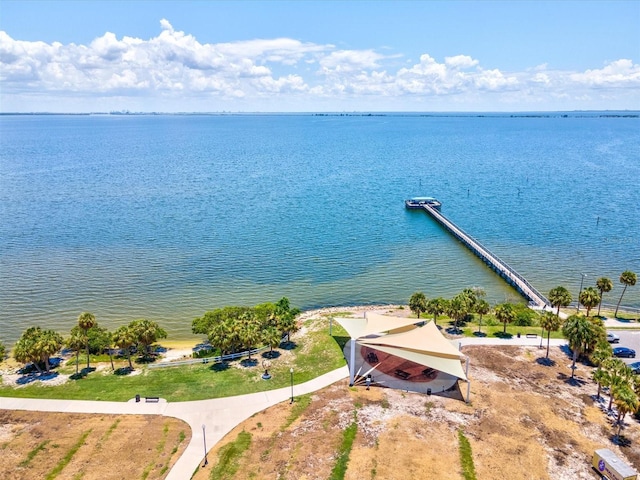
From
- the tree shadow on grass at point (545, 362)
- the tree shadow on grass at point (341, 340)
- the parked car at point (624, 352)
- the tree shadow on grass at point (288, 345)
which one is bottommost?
the tree shadow on grass at point (288, 345)

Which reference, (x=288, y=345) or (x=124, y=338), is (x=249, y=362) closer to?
(x=288, y=345)

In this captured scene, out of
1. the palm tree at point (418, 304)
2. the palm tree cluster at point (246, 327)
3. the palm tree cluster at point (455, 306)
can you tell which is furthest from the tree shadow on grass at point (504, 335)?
the palm tree cluster at point (246, 327)

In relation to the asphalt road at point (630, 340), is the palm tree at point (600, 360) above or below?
above

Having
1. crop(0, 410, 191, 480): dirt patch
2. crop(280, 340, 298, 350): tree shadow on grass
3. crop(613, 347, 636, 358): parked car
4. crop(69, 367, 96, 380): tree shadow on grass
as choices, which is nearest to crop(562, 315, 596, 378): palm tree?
crop(613, 347, 636, 358): parked car

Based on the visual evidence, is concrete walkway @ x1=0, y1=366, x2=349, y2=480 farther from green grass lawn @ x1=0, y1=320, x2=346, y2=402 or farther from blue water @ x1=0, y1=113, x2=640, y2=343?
blue water @ x1=0, y1=113, x2=640, y2=343

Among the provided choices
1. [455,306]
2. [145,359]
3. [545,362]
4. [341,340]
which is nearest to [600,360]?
[545,362]

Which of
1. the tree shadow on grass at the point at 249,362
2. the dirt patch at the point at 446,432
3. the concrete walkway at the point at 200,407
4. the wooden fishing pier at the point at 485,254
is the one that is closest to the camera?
the dirt patch at the point at 446,432

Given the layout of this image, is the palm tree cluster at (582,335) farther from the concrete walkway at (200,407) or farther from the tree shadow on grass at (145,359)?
the tree shadow on grass at (145,359)

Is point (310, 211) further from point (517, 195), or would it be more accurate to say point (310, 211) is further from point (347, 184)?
point (517, 195)
